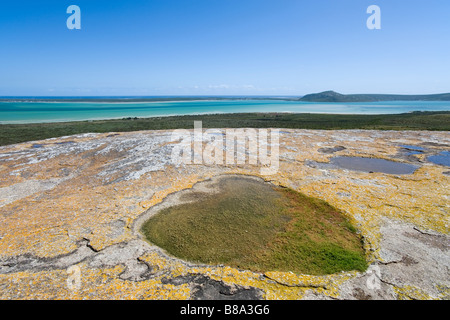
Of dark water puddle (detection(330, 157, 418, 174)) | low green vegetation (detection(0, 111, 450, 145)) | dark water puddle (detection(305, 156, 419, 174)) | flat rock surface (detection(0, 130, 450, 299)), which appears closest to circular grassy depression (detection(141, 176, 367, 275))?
flat rock surface (detection(0, 130, 450, 299))

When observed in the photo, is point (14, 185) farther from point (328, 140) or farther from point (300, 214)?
point (328, 140)

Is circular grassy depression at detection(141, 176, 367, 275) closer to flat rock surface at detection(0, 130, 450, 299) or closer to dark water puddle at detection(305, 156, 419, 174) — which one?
flat rock surface at detection(0, 130, 450, 299)

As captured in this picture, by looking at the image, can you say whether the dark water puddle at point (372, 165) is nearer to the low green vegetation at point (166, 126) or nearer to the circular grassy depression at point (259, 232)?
the circular grassy depression at point (259, 232)

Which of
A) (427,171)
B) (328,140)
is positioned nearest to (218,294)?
(427,171)

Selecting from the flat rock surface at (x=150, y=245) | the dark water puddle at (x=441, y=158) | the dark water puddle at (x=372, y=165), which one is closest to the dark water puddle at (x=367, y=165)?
the dark water puddle at (x=372, y=165)

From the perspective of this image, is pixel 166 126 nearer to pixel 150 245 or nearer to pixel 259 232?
pixel 150 245

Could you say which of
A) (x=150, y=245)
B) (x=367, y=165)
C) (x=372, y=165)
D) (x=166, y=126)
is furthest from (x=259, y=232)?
(x=166, y=126)
